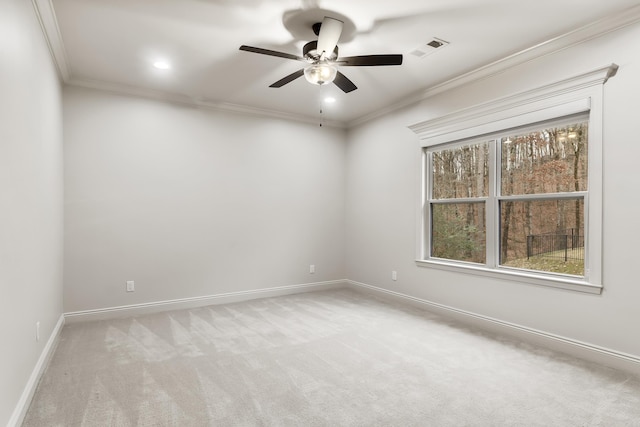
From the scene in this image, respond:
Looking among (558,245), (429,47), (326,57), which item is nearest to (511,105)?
(429,47)

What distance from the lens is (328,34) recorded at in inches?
109

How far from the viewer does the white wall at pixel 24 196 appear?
6.20ft

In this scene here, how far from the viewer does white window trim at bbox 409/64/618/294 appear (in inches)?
115

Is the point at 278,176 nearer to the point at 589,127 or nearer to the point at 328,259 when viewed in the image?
the point at 328,259

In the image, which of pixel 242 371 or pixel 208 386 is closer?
pixel 208 386

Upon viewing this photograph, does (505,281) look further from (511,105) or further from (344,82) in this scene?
(344,82)

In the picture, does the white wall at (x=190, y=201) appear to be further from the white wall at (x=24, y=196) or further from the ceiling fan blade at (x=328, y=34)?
the ceiling fan blade at (x=328, y=34)

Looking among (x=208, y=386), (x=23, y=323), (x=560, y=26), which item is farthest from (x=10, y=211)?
(x=560, y=26)

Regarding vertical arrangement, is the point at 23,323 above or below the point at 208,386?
above

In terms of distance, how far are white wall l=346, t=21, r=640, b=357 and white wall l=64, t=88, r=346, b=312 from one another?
810 mm

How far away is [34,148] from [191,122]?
2.20 meters

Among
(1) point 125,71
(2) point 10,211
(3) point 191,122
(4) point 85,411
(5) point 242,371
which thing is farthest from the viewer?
(3) point 191,122

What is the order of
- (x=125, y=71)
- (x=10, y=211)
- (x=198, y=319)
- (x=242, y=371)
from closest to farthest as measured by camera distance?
1. (x=10, y=211)
2. (x=242, y=371)
3. (x=125, y=71)
4. (x=198, y=319)

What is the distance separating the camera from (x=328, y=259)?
18.9 ft
